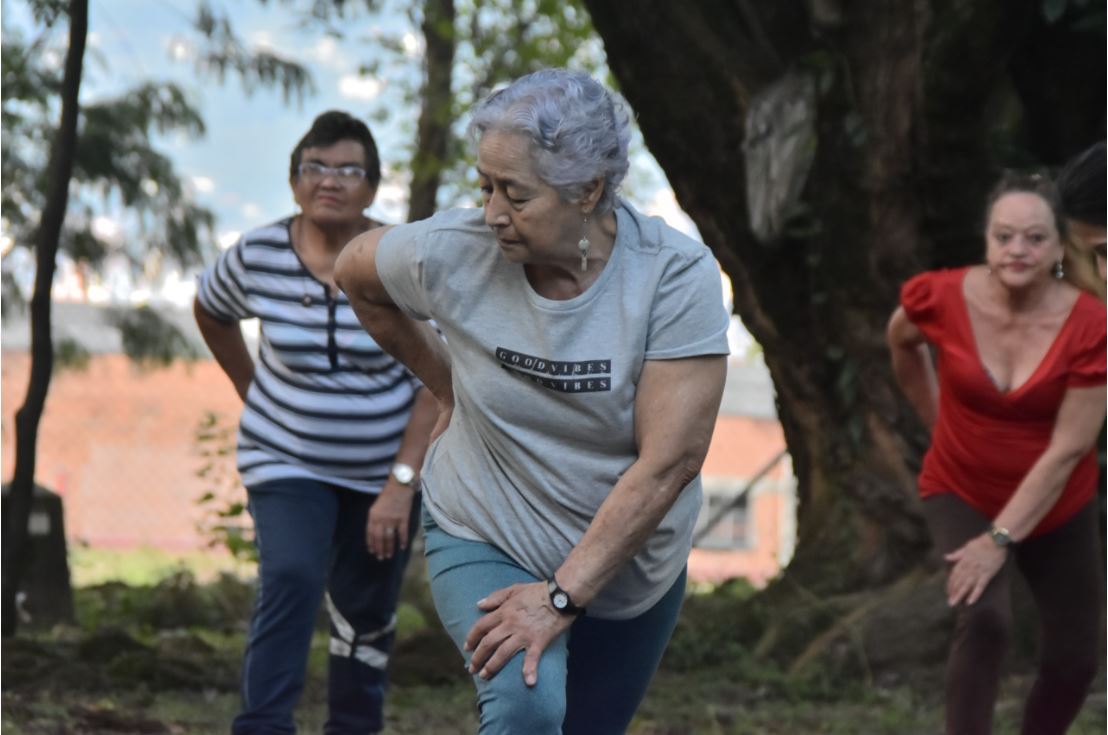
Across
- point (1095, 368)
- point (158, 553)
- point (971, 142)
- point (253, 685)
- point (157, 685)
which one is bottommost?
point (158, 553)

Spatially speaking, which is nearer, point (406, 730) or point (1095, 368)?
point (1095, 368)

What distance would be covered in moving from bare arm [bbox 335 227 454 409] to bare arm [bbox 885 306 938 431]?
1.89m

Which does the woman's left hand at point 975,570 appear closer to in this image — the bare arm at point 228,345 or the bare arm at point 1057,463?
the bare arm at point 1057,463

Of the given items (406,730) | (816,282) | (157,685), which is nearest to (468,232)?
(406,730)

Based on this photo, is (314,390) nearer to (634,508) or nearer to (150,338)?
(634,508)

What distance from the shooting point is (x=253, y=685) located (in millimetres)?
4855

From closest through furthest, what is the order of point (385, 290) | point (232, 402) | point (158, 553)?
point (385, 290)
point (158, 553)
point (232, 402)

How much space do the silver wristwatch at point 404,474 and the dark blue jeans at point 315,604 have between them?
78 mm

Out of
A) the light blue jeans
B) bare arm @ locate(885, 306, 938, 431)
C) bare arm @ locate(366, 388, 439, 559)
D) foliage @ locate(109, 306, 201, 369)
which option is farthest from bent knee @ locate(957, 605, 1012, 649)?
foliage @ locate(109, 306, 201, 369)

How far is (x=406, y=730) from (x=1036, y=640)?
3058mm

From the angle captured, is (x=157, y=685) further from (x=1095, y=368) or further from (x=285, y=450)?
(x=1095, y=368)

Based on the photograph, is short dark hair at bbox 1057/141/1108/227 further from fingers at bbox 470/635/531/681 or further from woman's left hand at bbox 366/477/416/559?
woman's left hand at bbox 366/477/416/559

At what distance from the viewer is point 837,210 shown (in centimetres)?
784

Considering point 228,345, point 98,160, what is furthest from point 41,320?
point 228,345
